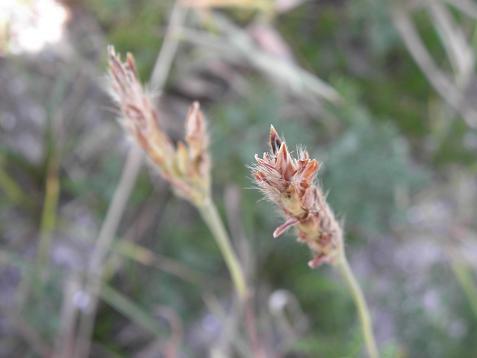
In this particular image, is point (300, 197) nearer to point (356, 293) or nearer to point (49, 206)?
point (356, 293)

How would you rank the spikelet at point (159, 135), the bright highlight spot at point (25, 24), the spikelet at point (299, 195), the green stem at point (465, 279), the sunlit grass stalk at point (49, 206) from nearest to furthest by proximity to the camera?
the spikelet at point (299, 195), the spikelet at point (159, 135), the bright highlight spot at point (25, 24), the green stem at point (465, 279), the sunlit grass stalk at point (49, 206)

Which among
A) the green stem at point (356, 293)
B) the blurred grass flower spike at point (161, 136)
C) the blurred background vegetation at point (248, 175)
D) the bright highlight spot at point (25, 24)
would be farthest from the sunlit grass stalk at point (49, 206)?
the green stem at point (356, 293)

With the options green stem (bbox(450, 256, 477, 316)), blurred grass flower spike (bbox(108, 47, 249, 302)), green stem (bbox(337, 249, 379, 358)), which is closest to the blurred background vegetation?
green stem (bbox(450, 256, 477, 316))

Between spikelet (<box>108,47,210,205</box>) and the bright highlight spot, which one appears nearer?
spikelet (<box>108,47,210,205</box>)

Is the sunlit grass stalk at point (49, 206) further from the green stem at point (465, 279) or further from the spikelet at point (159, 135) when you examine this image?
the green stem at point (465, 279)

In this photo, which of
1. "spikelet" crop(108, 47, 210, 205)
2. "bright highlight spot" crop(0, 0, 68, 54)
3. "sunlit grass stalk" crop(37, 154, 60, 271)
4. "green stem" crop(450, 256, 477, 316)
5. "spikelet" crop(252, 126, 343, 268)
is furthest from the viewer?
"sunlit grass stalk" crop(37, 154, 60, 271)

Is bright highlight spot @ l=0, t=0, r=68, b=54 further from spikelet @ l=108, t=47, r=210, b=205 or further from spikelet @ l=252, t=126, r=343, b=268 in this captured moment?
spikelet @ l=252, t=126, r=343, b=268

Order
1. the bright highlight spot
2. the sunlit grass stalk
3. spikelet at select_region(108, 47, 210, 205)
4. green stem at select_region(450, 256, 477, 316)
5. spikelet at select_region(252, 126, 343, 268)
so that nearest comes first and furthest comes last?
spikelet at select_region(252, 126, 343, 268) < spikelet at select_region(108, 47, 210, 205) < the bright highlight spot < green stem at select_region(450, 256, 477, 316) < the sunlit grass stalk
